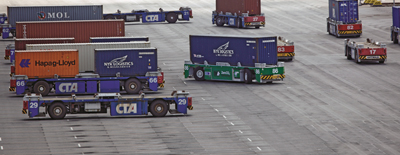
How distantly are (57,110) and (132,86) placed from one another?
10.4m

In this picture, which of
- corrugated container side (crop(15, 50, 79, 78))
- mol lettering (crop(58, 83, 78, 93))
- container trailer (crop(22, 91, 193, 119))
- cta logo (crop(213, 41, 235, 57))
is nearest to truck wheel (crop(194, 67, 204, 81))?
cta logo (crop(213, 41, 235, 57))

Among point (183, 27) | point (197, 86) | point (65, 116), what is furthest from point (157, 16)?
point (65, 116)

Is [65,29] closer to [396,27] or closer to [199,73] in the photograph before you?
[199,73]

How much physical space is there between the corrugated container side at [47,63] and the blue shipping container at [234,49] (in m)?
11.4

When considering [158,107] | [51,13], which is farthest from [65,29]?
[158,107]

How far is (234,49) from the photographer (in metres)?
59.8

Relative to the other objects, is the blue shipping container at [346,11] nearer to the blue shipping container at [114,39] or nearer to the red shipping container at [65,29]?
the red shipping container at [65,29]

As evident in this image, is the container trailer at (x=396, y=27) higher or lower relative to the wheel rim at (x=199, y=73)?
higher

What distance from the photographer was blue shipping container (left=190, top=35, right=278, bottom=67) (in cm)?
5866

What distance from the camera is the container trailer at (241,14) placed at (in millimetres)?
94181

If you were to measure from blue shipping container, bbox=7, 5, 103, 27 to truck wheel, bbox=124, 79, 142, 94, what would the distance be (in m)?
30.0

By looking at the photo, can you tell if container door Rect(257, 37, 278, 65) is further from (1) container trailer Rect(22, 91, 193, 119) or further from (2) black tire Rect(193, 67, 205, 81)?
(1) container trailer Rect(22, 91, 193, 119)

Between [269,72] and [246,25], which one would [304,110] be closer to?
[269,72]

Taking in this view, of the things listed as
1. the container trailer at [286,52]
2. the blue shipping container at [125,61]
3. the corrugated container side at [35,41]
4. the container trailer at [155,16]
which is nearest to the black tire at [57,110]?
the blue shipping container at [125,61]
